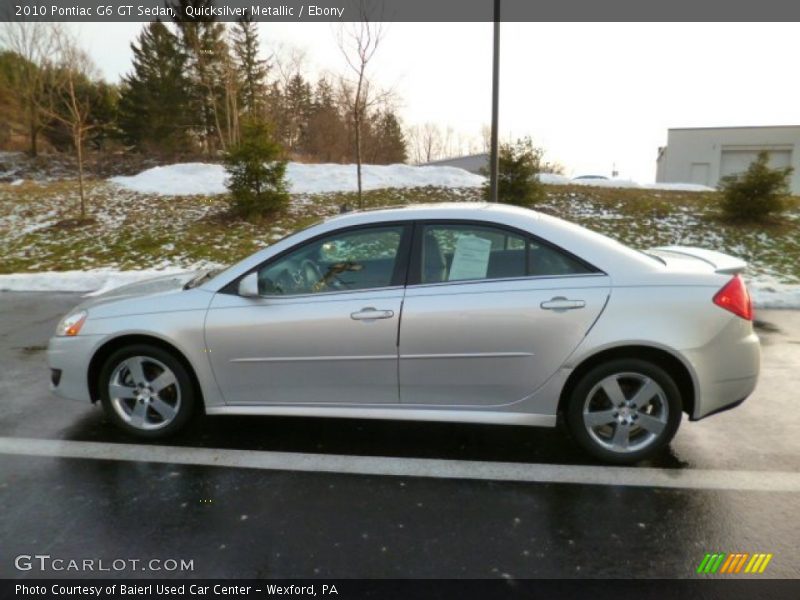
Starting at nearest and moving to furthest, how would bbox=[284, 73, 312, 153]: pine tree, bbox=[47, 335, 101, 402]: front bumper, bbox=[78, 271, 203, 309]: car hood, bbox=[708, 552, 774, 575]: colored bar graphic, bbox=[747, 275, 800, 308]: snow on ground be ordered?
bbox=[708, 552, 774, 575]: colored bar graphic < bbox=[47, 335, 101, 402]: front bumper < bbox=[78, 271, 203, 309]: car hood < bbox=[747, 275, 800, 308]: snow on ground < bbox=[284, 73, 312, 153]: pine tree

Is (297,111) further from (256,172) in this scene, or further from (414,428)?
(414,428)

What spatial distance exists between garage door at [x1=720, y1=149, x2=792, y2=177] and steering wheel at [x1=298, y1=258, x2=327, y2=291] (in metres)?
36.0

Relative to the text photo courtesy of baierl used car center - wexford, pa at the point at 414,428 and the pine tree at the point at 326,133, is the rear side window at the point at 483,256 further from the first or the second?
the pine tree at the point at 326,133

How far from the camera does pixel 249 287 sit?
3.27m

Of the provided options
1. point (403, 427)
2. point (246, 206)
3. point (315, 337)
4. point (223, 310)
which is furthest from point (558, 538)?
point (246, 206)

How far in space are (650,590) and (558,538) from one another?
44cm

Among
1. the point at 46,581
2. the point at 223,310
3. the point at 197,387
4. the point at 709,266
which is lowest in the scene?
the point at 46,581

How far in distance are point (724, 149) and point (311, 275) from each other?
3726cm

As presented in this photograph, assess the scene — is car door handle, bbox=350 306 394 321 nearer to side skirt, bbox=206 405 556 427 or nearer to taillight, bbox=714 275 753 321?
side skirt, bbox=206 405 556 427

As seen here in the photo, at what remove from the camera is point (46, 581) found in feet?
7.47

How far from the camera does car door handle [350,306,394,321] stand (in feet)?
10.3

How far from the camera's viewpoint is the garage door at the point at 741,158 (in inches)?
1267

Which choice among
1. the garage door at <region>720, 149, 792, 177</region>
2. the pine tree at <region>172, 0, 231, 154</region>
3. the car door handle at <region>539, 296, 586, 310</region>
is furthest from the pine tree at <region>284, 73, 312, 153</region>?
the car door handle at <region>539, 296, 586, 310</region>

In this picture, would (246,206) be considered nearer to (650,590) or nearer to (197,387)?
(197,387)
